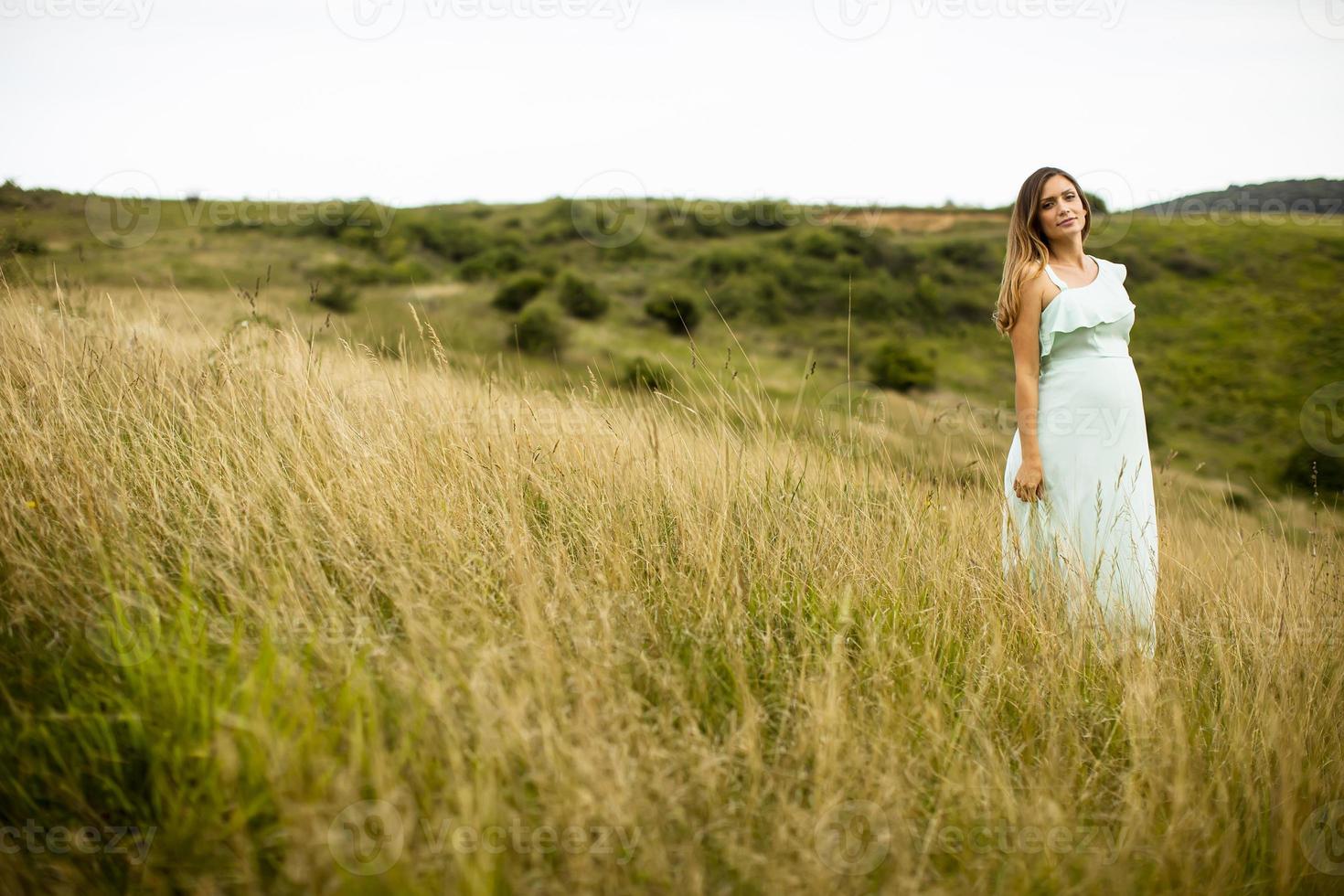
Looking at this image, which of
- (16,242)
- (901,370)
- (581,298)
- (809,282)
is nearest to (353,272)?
(581,298)

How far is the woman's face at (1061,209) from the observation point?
341 centimetres

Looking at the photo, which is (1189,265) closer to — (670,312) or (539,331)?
(670,312)

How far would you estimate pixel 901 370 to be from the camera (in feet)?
110

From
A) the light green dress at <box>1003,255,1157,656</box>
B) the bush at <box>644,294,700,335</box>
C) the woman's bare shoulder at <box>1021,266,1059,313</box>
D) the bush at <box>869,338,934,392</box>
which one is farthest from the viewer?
the bush at <box>644,294,700,335</box>

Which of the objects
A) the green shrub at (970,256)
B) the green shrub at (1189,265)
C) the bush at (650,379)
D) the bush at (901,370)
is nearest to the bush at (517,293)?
the bush at (901,370)

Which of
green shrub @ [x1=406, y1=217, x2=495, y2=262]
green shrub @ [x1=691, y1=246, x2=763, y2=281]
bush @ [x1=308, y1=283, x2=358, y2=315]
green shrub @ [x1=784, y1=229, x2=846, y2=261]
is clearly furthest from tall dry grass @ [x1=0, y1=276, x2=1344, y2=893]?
green shrub @ [x1=784, y1=229, x2=846, y2=261]

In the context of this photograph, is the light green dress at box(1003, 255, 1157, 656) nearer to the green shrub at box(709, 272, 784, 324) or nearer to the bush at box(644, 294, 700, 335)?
the bush at box(644, 294, 700, 335)

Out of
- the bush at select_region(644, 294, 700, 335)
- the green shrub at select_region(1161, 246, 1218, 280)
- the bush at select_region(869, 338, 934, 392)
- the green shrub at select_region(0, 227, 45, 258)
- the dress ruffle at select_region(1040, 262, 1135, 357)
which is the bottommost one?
the bush at select_region(869, 338, 934, 392)

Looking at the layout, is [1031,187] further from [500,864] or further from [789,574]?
[500,864]

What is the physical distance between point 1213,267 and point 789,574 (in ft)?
183

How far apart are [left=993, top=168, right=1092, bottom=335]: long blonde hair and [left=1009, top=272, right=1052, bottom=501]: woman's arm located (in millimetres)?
53

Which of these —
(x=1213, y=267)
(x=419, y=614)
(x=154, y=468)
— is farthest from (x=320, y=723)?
(x=1213, y=267)

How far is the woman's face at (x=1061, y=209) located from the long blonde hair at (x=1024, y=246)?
0.02m

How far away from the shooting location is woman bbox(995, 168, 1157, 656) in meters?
3.14
